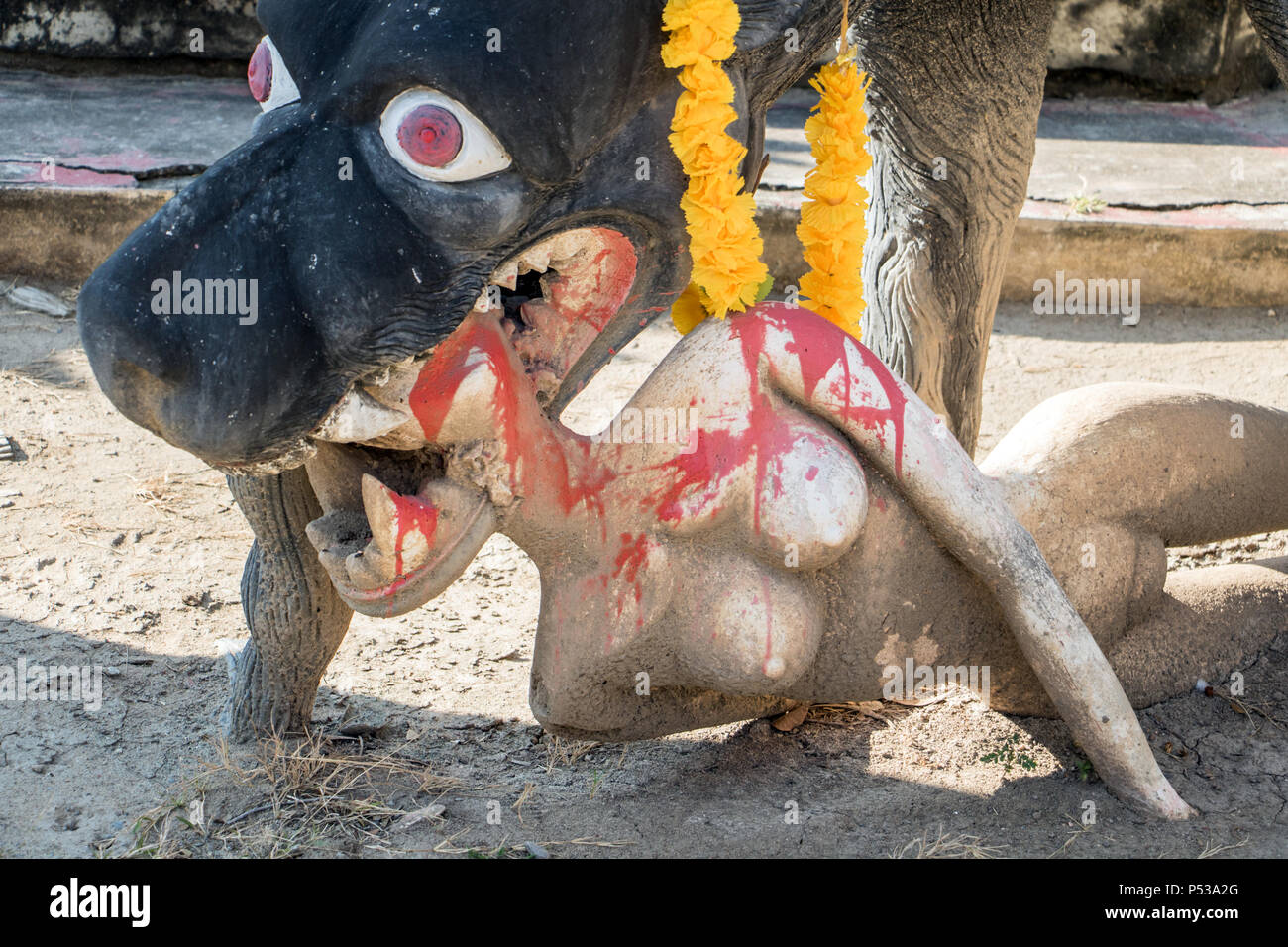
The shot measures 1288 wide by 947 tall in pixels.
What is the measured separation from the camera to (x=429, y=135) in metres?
1.55

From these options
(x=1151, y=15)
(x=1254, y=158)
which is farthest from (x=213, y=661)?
(x=1151, y=15)

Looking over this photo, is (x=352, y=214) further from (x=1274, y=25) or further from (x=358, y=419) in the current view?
(x=1274, y=25)

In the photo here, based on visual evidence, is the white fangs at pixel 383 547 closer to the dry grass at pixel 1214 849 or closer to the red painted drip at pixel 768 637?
the red painted drip at pixel 768 637

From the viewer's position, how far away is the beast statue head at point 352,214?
5.08 feet

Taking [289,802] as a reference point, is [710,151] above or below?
above

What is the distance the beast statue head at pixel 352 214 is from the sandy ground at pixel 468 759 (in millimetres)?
612

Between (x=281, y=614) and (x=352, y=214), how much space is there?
2.33 feet

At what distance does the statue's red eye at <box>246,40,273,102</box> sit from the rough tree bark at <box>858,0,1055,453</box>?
1157mm

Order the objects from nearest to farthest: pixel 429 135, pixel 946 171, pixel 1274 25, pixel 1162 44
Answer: pixel 429 135, pixel 1274 25, pixel 946 171, pixel 1162 44

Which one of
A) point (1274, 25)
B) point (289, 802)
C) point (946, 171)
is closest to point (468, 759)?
point (289, 802)

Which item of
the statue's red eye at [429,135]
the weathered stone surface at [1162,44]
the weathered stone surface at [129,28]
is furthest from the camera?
the weathered stone surface at [1162,44]

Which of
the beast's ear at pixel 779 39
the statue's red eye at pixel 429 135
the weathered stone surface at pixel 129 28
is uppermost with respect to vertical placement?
the weathered stone surface at pixel 129 28

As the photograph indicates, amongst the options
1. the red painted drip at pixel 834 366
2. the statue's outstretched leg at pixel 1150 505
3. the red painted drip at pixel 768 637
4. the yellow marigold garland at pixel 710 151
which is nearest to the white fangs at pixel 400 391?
the yellow marigold garland at pixel 710 151

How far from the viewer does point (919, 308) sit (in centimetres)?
273
